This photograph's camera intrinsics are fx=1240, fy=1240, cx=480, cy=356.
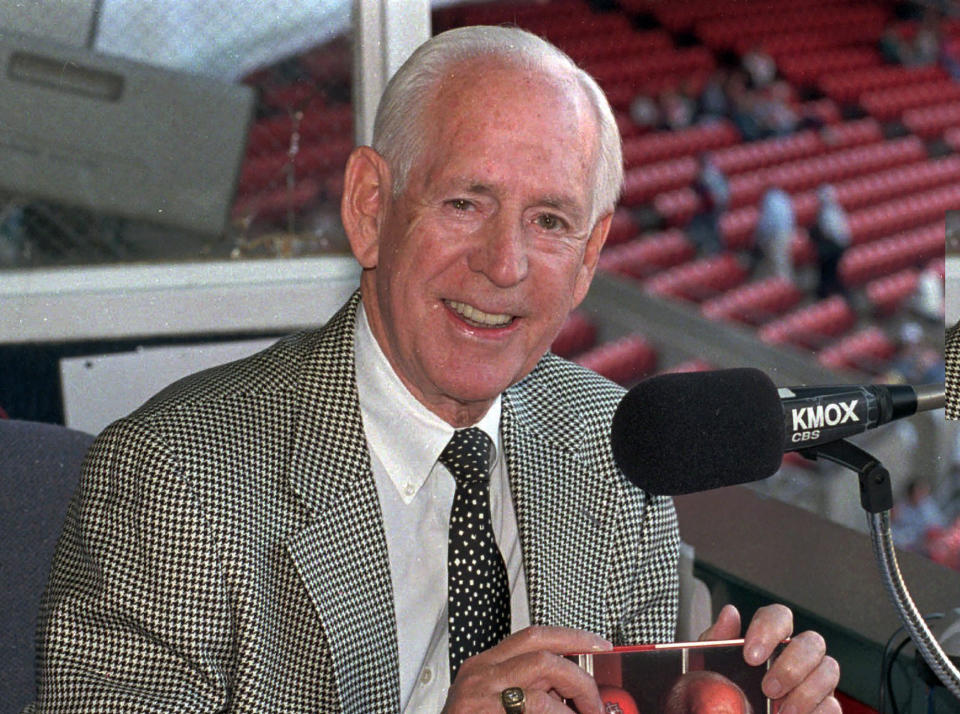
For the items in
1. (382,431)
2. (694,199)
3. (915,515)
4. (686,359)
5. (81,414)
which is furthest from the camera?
(694,199)

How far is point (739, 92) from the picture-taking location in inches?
368

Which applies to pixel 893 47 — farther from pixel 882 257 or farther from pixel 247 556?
pixel 247 556

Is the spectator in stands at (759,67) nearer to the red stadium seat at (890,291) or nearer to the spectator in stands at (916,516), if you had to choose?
the red stadium seat at (890,291)

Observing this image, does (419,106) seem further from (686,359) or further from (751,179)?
(751,179)

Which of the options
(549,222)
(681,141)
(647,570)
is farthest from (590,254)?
(681,141)

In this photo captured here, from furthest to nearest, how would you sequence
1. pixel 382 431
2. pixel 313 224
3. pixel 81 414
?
1. pixel 313 224
2. pixel 81 414
3. pixel 382 431

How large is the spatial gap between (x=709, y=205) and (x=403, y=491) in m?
8.01

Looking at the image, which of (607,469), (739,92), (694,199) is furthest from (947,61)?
(607,469)

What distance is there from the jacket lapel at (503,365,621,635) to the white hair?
23cm

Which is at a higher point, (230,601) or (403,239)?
(403,239)

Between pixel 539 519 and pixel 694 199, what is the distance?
8.01m

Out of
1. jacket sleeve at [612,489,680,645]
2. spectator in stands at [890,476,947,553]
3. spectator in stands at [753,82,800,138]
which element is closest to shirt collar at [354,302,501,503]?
jacket sleeve at [612,489,680,645]

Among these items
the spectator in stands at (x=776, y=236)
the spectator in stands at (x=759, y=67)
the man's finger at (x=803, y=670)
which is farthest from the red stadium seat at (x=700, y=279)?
the man's finger at (x=803, y=670)

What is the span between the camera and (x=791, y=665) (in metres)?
0.88
